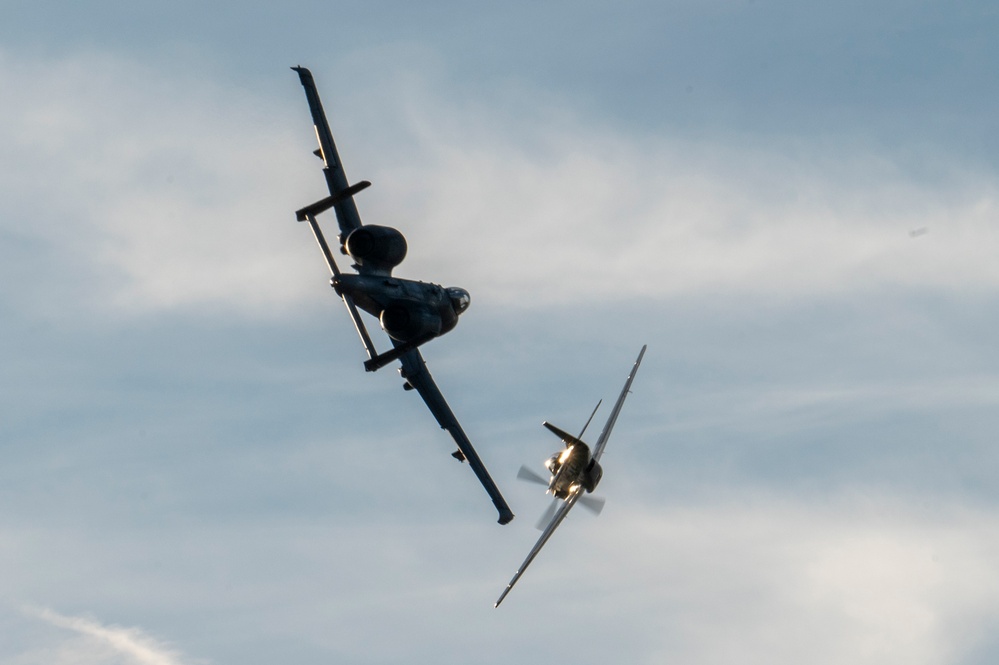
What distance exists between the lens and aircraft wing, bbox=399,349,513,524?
82188 mm

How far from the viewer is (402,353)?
7506cm

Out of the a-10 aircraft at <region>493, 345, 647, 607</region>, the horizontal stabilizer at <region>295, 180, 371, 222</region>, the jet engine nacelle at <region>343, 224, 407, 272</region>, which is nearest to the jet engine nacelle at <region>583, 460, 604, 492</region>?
the a-10 aircraft at <region>493, 345, 647, 607</region>

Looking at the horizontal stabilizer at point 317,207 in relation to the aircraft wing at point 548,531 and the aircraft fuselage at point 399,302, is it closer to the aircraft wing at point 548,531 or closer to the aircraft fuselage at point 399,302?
the aircraft fuselage at point 399,302

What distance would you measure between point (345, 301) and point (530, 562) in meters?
16.9

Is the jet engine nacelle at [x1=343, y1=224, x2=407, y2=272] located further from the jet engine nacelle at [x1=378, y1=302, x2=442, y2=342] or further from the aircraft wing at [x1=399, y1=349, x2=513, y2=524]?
the aircraft wing at [x1=399, y1=349, x2=513, y2=524]

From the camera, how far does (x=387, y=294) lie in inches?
2997

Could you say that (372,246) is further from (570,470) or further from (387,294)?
(570,470)

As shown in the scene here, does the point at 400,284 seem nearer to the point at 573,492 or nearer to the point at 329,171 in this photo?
the point at 329,171

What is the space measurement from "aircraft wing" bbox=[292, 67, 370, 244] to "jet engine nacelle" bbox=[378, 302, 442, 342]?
5050 millimetres

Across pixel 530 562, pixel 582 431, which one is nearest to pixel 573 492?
pixel 582 431

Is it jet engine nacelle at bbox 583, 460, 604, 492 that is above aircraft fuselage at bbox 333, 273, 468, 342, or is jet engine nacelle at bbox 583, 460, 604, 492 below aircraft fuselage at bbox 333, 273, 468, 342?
below

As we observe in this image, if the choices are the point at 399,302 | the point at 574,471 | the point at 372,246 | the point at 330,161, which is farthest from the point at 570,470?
the point at 330,161

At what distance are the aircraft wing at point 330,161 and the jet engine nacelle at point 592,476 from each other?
20.1m

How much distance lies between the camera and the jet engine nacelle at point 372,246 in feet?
250
